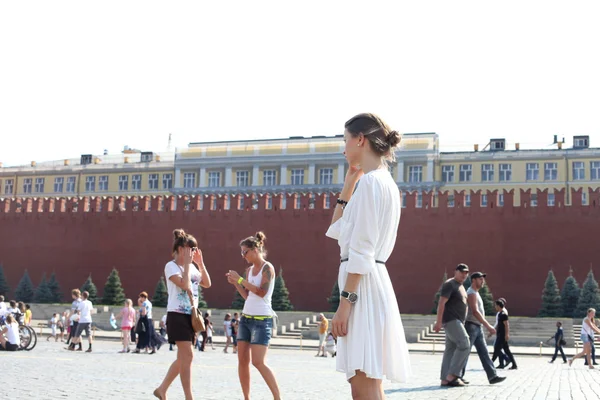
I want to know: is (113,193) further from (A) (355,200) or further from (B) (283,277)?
(A) (355,200)

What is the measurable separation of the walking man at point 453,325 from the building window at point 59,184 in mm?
50747

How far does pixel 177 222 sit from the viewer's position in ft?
116

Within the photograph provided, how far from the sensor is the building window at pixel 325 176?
161 feet

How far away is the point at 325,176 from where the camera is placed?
4931cm

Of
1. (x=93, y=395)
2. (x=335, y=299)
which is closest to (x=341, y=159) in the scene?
(x=335, y=299)

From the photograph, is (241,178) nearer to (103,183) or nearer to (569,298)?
(103,183)

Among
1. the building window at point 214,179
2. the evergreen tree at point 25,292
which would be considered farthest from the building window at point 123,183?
the evergreen tree at point 25,292

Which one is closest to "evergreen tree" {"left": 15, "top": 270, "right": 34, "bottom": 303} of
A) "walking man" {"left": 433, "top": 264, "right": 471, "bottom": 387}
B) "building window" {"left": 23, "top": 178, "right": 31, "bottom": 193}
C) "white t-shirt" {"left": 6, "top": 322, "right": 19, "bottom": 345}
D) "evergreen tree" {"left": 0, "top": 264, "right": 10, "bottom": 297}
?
"evergreen tree" {"left": 0, "top": 264, "right": 10, "bottom": 297}

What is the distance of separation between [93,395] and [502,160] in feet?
141

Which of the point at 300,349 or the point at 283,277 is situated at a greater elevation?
the point at 283,277

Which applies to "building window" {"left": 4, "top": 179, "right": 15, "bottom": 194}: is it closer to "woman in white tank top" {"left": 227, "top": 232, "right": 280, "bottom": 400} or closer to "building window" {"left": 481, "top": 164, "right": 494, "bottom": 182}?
"building window" {"left": 481, "top": 164, "right": 494, "bottom": 182}

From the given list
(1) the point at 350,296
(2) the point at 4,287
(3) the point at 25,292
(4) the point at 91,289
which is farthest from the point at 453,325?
(2) the point at 4,287

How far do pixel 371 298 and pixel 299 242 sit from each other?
97.5 ft

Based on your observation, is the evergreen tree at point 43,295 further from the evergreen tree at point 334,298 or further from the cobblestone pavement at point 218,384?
the cobblestone pavement at point 218,384
